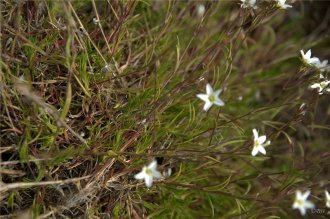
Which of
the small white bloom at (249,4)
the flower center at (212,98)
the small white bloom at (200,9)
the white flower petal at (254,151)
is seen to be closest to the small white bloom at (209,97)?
the flower center at (212,98)

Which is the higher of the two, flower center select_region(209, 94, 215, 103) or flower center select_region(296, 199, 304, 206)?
flower center select_region(209, 94, 215, 103)

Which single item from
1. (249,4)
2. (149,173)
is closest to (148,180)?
(149,173)

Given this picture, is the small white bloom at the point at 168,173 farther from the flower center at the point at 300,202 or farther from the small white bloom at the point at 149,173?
the flower center at the point at 300,202

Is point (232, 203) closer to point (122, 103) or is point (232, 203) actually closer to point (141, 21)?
point (122, 103)

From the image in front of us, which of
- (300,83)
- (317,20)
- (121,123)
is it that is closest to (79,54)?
(121,123)

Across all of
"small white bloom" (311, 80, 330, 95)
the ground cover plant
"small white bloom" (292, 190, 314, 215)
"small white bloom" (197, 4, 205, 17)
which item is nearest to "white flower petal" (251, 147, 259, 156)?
the ground cover plant

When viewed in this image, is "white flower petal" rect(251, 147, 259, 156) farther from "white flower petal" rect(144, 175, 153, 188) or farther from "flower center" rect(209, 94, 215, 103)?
"white flower petal" rect(144, 175, 153, 188)

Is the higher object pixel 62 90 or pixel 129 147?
pixel 62 90

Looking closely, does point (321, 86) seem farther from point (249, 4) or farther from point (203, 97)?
point (203, 97)
